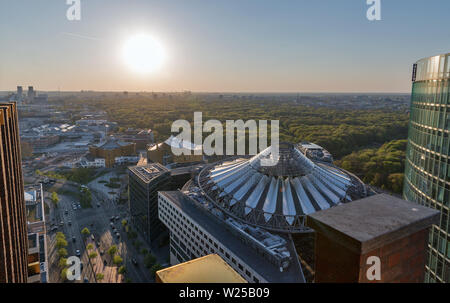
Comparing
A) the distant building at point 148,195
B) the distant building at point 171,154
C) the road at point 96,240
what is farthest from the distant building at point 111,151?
the distant building at point 148,195

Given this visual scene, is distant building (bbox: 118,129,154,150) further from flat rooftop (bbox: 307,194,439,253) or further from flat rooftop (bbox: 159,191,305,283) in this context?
flat rooftop (bbox: 307,194,439,253)

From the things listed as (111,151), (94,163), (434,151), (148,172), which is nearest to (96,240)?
(148,172)

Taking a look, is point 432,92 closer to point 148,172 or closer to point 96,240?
point 148,172

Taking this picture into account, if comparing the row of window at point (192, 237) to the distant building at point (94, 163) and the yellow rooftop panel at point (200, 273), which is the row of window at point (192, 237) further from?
the distant building at point (94, 163)

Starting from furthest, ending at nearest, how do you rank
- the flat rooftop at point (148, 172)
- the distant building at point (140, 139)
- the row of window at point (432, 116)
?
the distant building at point (140, 139), the flat rooftop at point (148, 172), the row of window at point (432, 116)

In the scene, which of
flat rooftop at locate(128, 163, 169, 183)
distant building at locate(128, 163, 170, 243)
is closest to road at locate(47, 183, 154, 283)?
distant building at locate(128, 163, 170, 243)
